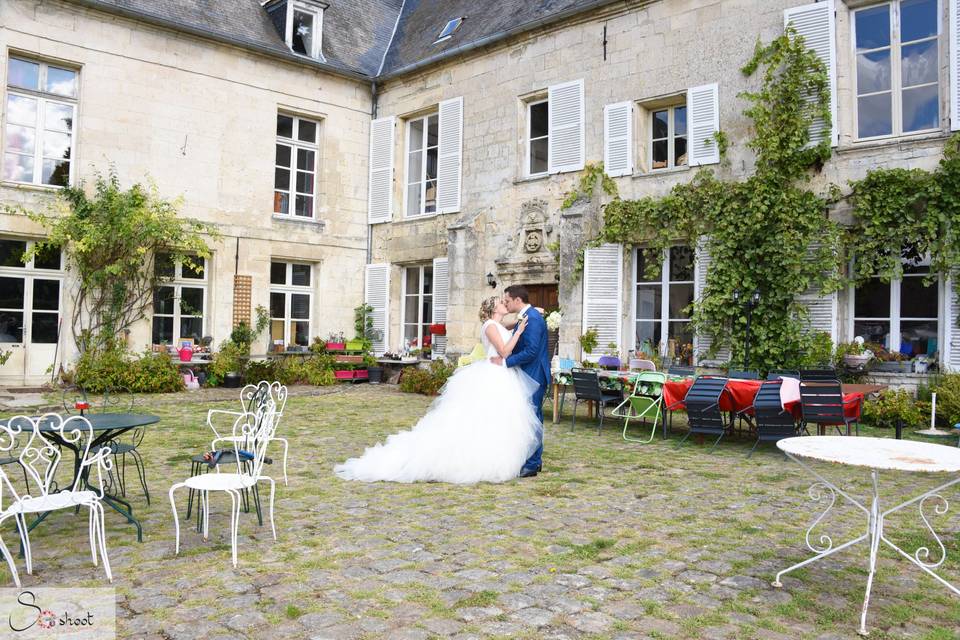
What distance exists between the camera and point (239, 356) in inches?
511

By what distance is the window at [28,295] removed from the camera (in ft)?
37.4

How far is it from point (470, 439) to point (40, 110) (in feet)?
32.9

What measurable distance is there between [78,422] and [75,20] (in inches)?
398

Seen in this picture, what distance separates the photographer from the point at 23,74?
37.6ft

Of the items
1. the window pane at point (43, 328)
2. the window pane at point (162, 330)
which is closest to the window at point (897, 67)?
the window pane at point (162, 330)

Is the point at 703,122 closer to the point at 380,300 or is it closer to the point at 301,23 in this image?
the point at 380,300

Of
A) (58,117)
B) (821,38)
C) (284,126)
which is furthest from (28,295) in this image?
(821,38)

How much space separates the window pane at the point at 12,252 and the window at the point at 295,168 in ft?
14.0

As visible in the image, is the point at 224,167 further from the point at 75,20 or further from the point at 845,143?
the point at 845,143

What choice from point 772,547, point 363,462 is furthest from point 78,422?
point 772,547

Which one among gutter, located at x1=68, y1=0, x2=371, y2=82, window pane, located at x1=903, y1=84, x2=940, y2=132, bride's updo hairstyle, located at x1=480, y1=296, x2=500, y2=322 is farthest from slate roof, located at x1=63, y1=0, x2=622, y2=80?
bride's updo hairstyle, located at x1=480, y1=296, x2=500, y2=322

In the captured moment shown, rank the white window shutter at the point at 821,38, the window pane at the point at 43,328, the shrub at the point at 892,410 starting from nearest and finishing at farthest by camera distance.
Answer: the shrub at the point at 892,410 → the white window shutter at the point at 821,38 → the window pane at the point at 43,328

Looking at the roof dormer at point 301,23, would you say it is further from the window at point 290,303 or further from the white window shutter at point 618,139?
the white window shutter at point 618,139

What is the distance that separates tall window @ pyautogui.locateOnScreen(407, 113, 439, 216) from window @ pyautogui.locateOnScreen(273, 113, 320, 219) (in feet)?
6.28
